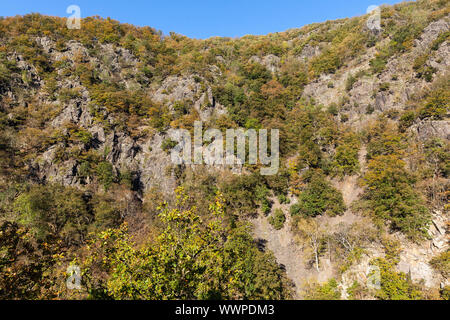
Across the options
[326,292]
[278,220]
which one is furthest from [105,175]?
[326,292]

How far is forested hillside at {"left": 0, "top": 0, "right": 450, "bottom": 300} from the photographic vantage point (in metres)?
7.16

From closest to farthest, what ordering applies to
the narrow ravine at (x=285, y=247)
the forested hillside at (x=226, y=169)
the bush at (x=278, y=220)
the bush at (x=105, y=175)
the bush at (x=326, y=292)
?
the forested hillside at (x=226, y=169) → the bush at (x=326, y=292) → the narrow ravine at (x=285, y=247) → the bush at (x=278, y=220) → the bush at (x=105, y=175)

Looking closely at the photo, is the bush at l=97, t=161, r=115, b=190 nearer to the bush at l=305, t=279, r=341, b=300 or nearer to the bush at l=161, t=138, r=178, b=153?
the bush at l=161, t=138, r=178, b=153

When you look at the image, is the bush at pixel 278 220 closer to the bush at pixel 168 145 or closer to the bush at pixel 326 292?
the bush at pixel 326 292

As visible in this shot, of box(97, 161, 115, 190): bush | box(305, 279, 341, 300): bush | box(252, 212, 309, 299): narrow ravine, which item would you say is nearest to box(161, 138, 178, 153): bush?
box(97, 161, 115, 190): bush

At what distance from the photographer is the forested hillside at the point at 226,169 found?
7.16 meters

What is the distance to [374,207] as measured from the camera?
76.9 feet

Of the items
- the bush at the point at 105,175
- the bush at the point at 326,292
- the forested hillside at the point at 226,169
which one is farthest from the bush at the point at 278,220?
the bush at the point at 105,175

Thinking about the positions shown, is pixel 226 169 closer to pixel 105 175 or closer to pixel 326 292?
pixel 105 175

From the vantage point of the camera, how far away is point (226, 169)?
35.8 m

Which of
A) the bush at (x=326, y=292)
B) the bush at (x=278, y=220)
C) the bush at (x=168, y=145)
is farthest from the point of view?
the bush at (x=168, y=145)

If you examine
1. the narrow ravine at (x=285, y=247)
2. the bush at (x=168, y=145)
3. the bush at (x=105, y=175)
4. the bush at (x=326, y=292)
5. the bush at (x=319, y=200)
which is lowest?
the bush at (x=326, y=292)

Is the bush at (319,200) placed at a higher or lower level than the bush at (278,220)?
higher

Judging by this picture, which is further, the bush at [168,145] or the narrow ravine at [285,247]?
the bush at [168,145]
